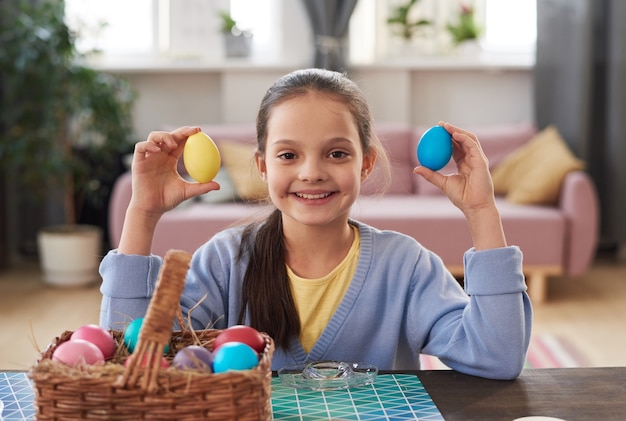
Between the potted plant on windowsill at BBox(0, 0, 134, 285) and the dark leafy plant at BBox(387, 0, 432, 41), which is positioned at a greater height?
the dark leafy plant at BBox(387, 0, 432, 41)

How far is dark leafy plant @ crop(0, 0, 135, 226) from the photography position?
14.1ft

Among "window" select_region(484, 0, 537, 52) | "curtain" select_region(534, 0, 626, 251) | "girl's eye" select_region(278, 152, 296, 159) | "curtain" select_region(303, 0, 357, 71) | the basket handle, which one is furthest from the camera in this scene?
"window" select_region(484, 0, 537, 52)

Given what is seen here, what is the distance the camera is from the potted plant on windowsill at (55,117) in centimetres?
432

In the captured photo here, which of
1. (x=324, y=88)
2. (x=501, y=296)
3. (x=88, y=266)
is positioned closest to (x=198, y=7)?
(x=88, y=266)

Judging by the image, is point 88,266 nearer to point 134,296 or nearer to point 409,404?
point 134,296

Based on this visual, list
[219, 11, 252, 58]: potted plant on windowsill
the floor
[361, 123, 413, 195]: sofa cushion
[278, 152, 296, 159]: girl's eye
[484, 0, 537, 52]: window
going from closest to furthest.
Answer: [278, 152, 296, 159]: girl's eye, the floor, [361, 123, 413, 195]: sofa cushion, [219, 11, 252, 58]: potted plant on windowsill, [484, 0, 537, 52]: window

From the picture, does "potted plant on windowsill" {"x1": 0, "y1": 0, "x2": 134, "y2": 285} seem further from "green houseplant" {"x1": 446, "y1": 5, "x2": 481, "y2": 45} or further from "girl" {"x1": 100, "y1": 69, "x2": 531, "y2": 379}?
"girl" {"x1": 100, "y1": 69, "x2": 531, "y2": 379}

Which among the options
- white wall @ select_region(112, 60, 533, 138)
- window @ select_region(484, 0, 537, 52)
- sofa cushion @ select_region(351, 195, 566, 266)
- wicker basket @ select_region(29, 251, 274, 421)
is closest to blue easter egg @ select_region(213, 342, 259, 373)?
wicker basket @ select_region(29, 251, 274, 421)

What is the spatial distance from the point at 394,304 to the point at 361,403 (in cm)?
40

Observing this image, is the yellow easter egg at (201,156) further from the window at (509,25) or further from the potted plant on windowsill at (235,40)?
the window at (509,25)

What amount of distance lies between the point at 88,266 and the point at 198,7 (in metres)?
1.73

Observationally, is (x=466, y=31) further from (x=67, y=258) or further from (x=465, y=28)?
(x=67, y=258)

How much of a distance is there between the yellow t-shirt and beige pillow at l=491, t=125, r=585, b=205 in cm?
297

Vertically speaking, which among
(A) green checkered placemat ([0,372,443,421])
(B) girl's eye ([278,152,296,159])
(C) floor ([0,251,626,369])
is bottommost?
(C) floor ([0,251,626,369])
